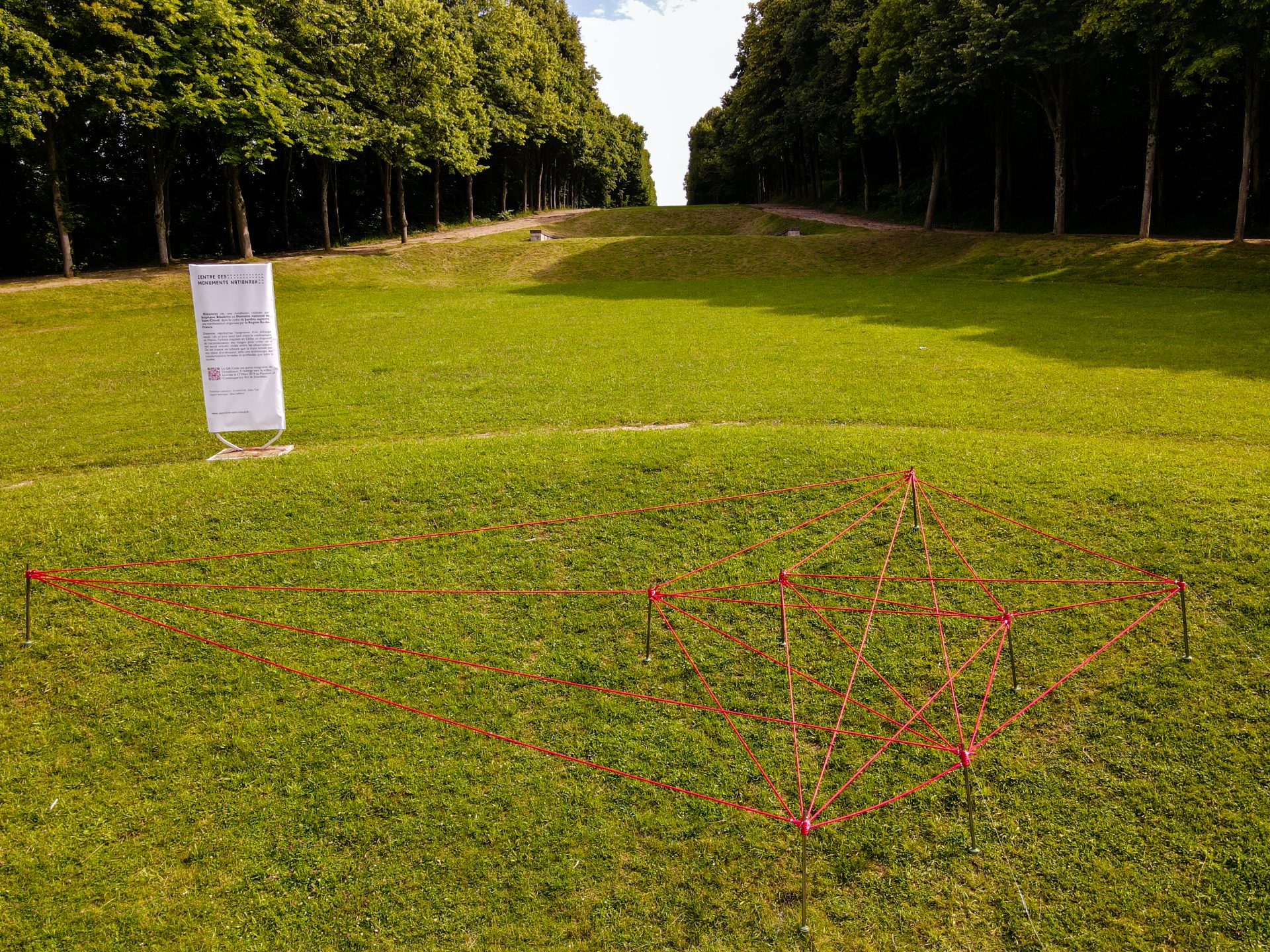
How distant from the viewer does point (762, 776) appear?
6512 mm

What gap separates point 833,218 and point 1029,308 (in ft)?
126

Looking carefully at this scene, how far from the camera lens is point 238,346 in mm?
12055

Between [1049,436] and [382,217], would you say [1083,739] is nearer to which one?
[1049,436]

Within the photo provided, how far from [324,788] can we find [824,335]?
19.2 meters

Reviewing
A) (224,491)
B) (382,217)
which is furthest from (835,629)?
(382,217)

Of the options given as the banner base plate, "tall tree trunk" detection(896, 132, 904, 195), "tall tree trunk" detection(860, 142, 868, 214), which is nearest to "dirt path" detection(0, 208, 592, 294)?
"tall tree trunk" detection(860, 142, 868, 214)

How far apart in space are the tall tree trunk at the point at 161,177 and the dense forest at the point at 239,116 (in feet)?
0.42

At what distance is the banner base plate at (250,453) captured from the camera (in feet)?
40.4

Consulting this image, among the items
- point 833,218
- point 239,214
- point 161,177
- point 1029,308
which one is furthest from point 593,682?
point 833,218

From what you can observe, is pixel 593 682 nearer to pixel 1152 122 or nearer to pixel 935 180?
pixel 1152 122

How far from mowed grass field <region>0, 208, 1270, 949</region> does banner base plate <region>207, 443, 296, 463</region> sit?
0.46m

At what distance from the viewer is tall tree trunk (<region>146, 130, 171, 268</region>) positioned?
118 feet

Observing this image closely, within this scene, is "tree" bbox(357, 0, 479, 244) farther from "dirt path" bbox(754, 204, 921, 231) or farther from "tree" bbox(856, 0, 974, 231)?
"dirt path" bbox(754, 204, 921, 231)

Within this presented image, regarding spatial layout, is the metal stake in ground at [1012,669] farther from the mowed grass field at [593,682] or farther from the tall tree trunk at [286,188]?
the tall tree trunk at [286,188]
